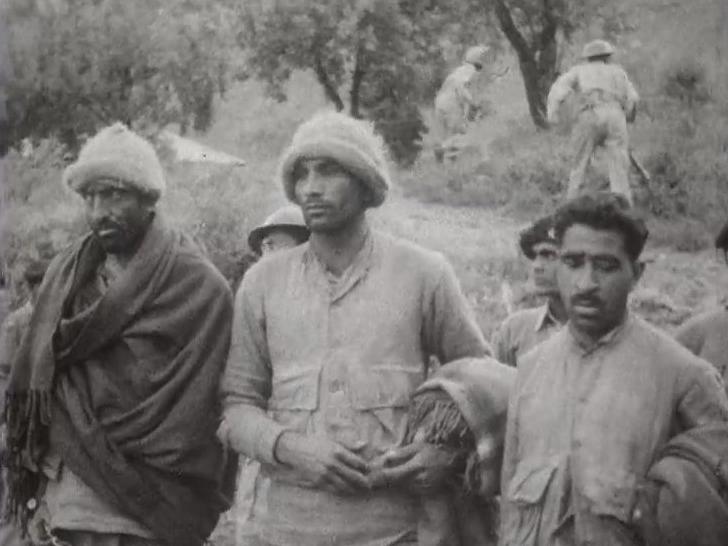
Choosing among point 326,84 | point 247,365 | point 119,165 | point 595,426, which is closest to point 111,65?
point 326,84

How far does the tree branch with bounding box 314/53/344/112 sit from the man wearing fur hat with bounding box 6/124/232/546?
2.55ft

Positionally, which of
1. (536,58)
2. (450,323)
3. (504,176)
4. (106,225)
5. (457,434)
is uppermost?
(536,58)

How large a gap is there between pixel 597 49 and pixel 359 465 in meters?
1.47

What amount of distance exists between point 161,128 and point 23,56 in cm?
49

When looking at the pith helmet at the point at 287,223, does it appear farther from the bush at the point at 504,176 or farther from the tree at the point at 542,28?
the tree at the point at 542,28

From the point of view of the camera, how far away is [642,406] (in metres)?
2.36

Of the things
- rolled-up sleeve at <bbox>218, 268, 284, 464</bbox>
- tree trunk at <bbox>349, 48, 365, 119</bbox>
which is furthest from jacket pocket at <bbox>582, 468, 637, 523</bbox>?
tree trunk at <bbox>349, 48, 365, 119</bbox>

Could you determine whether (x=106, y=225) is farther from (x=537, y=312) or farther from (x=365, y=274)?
(x=537, y=312)

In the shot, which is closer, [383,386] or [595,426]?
[595,426]

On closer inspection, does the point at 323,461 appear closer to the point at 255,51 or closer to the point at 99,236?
the point at 99,236

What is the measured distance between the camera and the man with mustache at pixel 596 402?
7.66 feet

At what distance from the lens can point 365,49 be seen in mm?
3604

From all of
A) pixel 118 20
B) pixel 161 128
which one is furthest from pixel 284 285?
pixel 118 20

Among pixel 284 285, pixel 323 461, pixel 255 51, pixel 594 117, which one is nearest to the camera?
pixel 323 461
